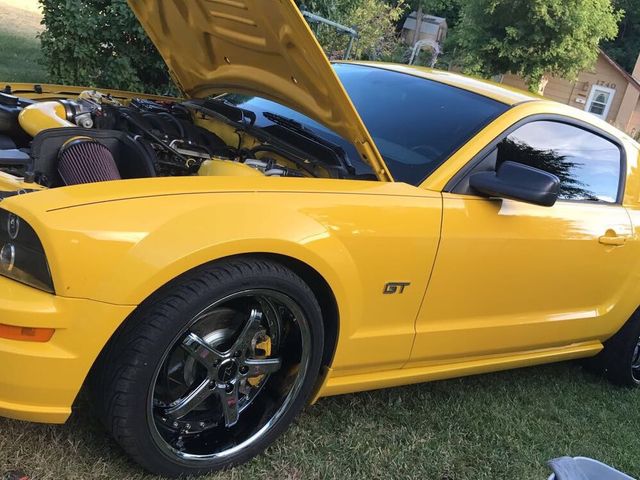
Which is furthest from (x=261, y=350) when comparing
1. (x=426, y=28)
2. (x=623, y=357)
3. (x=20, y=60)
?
(x=426, y=28)

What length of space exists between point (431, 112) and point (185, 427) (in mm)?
1768

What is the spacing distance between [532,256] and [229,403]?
147cm

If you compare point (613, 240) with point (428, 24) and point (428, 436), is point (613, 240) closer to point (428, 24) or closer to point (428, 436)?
point (428, 436)

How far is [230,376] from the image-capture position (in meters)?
2.25

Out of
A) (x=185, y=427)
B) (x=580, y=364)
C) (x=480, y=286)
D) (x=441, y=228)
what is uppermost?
(x=441, y=228)

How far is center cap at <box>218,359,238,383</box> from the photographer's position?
7.27 feet

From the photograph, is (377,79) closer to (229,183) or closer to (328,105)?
(328,105)

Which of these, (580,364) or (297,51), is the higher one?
(297,51)

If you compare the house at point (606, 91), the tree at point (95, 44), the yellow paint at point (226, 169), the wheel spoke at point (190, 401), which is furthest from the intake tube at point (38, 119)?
the house at point (606, 91)

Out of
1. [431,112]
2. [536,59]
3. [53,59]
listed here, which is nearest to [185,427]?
[431,112]

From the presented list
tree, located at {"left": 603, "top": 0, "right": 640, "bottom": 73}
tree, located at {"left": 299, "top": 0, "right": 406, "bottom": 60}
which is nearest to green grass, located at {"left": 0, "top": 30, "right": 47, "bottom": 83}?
tree, located at {"left": 299, "top": 0, "right": 406, "bottom": 60}

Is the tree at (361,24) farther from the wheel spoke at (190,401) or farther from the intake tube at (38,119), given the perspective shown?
the wheel spoke at (190,401)

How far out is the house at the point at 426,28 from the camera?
4222 cm

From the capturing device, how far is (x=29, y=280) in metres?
1.83
